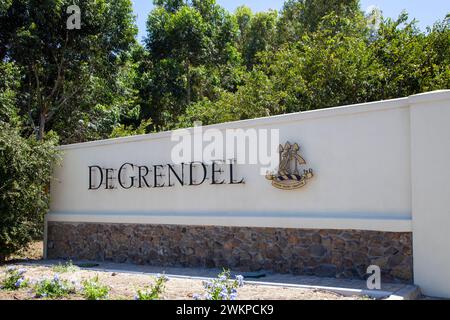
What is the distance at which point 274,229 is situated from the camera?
10117mm

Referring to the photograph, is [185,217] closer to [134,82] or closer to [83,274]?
[83,274]

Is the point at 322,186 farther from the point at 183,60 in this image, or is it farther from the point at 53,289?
the point at 183,60

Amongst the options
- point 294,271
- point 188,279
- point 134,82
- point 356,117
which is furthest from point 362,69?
point 134,82

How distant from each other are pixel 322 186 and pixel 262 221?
1404mm

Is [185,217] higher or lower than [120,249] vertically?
higher

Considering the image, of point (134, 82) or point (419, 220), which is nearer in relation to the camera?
point (419, 220)

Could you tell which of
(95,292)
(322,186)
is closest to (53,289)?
(95,292)

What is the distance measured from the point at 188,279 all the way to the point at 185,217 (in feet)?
6.69

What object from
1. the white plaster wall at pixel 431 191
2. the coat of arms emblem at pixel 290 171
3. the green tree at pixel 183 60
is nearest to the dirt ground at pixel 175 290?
the white plaster wall at pixel 431 191

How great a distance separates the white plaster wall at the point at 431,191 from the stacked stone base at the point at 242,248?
30 cm

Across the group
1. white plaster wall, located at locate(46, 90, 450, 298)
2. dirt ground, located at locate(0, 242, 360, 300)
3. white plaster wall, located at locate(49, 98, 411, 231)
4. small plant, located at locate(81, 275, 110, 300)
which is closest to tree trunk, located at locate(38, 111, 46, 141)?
white plaster wall, located at locate(49, 98, 411, 231)

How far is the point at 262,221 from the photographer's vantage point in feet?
33.6

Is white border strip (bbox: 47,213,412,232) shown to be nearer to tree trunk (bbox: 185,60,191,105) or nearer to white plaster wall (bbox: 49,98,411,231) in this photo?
white plaster wall (bbox: 49,98,411,231)
